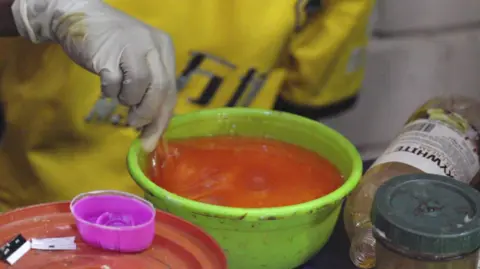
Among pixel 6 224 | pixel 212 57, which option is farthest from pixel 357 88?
pixel 6 224

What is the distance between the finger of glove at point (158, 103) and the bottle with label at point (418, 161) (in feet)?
0.73

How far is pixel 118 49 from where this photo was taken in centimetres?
70

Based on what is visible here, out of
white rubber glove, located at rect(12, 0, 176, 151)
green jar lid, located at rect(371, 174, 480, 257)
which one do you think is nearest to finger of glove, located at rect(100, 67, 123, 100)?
white rubber glove, located at rect(12, 0, 176, 151)

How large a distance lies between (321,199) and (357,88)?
18.5 inches

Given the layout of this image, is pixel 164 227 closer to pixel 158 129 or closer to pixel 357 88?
pixel 158 129

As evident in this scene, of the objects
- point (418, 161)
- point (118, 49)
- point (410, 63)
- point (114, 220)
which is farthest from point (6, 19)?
point (410, 63)

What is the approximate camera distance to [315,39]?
1.00 metres

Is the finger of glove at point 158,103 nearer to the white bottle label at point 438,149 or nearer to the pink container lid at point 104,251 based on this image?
the pink container lid at point 104,251

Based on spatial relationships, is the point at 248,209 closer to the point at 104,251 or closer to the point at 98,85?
the point at 104,251

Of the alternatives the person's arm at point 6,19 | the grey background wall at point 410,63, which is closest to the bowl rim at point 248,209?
the person's arm at point 6,19

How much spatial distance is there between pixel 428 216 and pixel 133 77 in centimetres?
30

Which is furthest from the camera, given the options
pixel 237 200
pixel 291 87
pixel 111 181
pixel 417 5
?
pixel 417 5

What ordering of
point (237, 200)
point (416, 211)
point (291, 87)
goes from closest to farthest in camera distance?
point (416, 211) < point (237, 200) < point (291, 87)

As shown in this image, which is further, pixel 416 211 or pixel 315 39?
pixel 315 39
